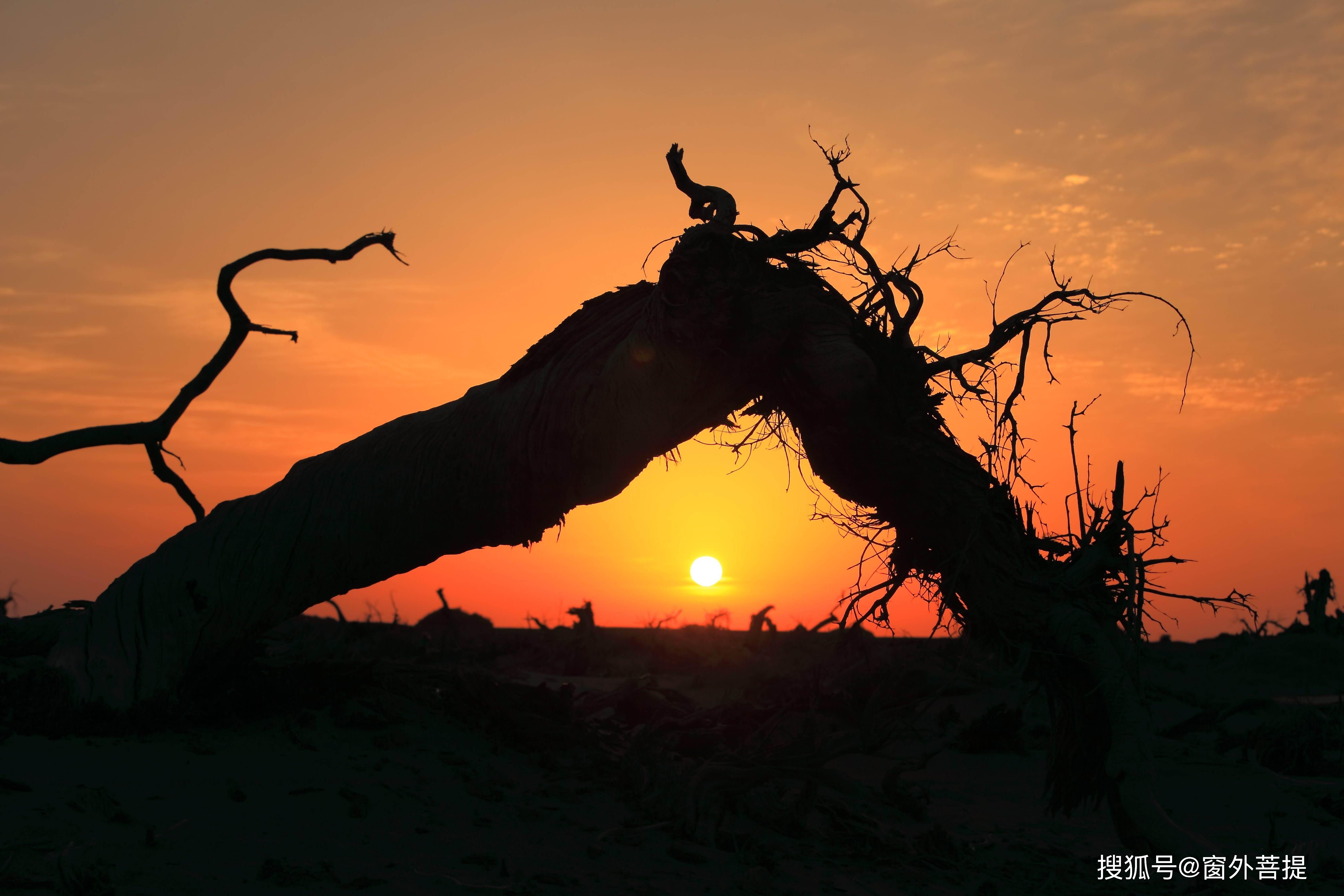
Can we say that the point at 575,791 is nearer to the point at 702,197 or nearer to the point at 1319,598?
the point at 702,197

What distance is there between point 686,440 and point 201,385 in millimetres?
4208

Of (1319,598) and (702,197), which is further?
(1319,598)

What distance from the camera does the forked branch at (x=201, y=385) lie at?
7.39 m

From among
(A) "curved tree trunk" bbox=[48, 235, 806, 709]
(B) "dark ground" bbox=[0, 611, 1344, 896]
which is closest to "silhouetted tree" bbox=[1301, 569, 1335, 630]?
(B) "dark ground" bbox=[0, 611, 1344, 896]

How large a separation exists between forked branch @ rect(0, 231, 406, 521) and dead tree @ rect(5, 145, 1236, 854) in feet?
4.80

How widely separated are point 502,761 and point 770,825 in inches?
67.6

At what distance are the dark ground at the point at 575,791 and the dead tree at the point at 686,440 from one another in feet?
1.37

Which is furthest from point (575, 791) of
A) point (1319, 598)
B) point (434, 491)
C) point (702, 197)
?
point (1319, 598)

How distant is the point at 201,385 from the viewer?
754cm

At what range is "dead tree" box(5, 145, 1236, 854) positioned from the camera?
537 centimetres

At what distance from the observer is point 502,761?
586cm

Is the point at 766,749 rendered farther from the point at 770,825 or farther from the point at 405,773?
the point at 405,773

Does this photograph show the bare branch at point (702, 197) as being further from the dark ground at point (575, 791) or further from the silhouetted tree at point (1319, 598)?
the silhouetted tree at point (1319, 598)

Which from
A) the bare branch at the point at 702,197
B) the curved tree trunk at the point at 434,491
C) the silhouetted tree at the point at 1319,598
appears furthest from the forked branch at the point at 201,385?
the silhouetted tree at the point at 1319,598
